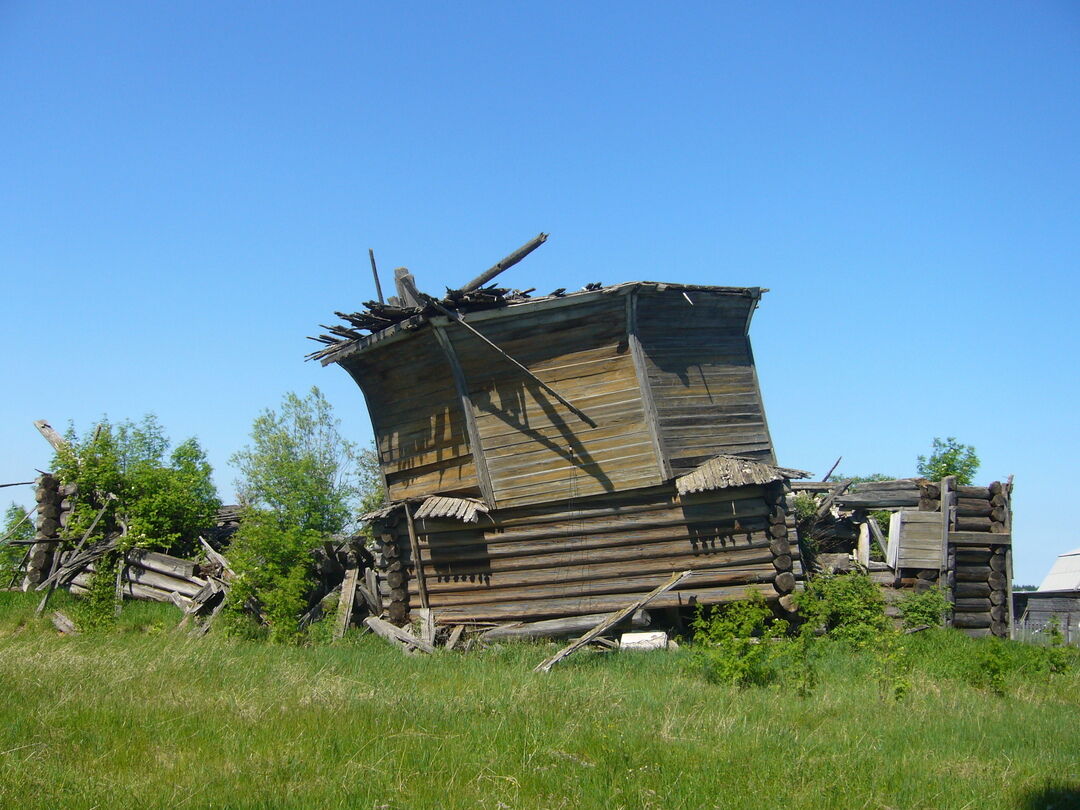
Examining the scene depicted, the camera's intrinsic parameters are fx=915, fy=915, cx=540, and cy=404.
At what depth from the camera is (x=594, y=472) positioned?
17.0m

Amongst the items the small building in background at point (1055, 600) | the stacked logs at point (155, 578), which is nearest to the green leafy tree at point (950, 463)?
the small building in background at point (1055, 600)

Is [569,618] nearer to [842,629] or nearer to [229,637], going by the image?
[842,629]

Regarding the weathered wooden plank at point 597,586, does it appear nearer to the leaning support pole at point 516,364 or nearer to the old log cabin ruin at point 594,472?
the old log cabin ruin at point 594,472

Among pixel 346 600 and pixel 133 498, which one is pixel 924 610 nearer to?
pixel 346 600

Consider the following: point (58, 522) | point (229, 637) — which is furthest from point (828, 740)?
point (58, 522)

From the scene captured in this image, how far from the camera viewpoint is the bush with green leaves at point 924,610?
56.4 ft

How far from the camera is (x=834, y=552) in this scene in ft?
71.1

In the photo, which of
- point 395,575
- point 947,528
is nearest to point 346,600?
point 395,575

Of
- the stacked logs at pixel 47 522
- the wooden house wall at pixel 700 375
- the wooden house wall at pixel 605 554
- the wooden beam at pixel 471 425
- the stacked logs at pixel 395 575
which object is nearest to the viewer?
the wooden house wall at pixel 605 554

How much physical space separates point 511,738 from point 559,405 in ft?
29.2

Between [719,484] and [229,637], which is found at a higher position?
[719,484]

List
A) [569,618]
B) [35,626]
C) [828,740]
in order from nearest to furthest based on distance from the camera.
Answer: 1. [828,740]
2. [569,618]
3. [35,626]

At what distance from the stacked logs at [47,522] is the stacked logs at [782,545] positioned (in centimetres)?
1571

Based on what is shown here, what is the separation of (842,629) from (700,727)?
25.8ft
